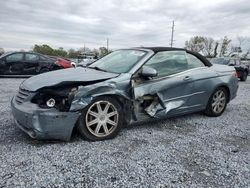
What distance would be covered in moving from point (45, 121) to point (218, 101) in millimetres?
3506

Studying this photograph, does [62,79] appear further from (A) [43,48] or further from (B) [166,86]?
(A) [43,48]

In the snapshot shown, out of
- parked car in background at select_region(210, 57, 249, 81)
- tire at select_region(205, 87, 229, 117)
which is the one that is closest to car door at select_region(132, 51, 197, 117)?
tire at select_region(205, 87, 229, 117)

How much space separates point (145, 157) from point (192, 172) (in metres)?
0.59

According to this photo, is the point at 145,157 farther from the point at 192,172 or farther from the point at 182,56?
the point at 182,56

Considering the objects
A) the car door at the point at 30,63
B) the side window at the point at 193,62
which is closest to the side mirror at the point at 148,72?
the side window at the point at 193,62

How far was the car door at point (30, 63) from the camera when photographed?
37.3 ft

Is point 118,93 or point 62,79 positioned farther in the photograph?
point 118,93

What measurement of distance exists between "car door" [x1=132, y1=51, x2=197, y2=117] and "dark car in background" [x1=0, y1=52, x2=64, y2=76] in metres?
8.46

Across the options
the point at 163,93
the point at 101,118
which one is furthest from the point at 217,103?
the point at 101,118

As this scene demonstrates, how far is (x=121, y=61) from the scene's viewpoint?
4.40 meters

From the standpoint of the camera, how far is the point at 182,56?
477cm

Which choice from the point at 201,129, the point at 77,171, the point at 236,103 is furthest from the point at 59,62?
the point at 77,171

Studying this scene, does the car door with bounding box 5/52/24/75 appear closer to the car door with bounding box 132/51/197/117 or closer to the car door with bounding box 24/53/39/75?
the car door with bounding box 24/53/39/75

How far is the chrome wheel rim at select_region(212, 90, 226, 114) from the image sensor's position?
203 inches
